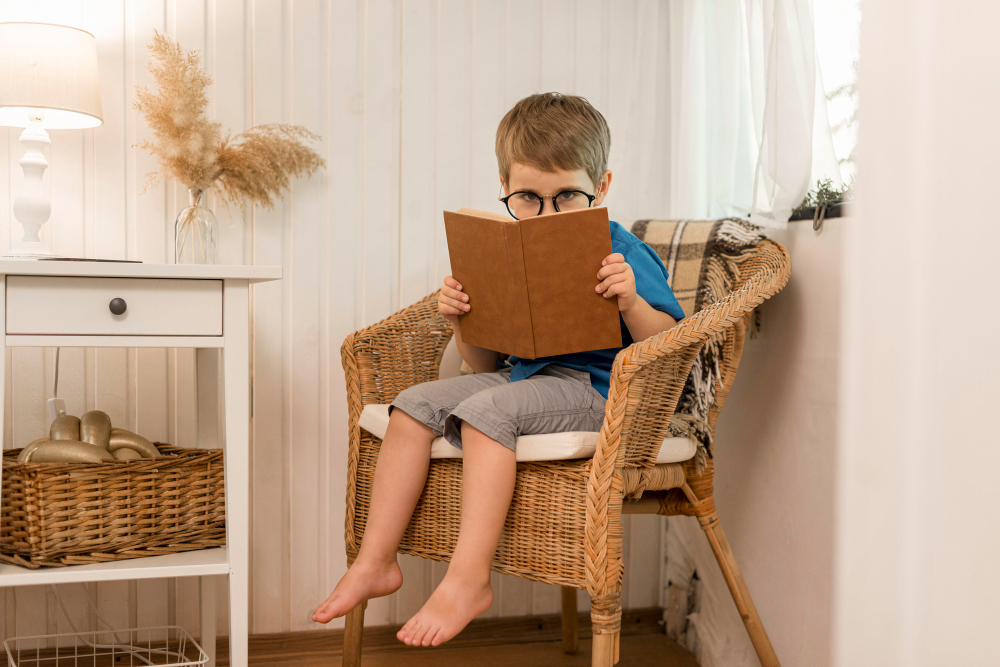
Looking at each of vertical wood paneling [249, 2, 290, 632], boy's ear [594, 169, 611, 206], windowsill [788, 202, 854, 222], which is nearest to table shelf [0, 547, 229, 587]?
vertical wood paneling [249, 2, 290, 632]

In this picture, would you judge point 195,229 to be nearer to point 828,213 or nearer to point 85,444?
point 85,444

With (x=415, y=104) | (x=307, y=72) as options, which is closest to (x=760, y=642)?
(x=415, y=104)

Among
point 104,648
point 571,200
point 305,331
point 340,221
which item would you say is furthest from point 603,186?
point 104,648

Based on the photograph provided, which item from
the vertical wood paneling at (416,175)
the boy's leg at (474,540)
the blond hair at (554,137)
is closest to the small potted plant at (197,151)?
the vertical wood paneling at (416,175)

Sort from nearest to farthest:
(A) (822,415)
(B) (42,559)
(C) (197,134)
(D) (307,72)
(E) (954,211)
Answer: (E) (954,211) → (B) (42,559) → (A) (822,415) → (C) (197,134) → (D) (307,72)

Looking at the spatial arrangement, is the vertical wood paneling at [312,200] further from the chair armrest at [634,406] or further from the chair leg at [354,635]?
the chair armrest at [634,406]

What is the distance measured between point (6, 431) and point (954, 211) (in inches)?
62.9

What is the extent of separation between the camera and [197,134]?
137 cm

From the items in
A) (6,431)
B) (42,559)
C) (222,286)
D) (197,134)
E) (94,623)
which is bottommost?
(94,623)

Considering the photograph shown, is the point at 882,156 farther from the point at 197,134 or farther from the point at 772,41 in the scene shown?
the point at 197,134

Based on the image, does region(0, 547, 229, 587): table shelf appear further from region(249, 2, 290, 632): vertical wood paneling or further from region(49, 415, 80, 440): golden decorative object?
A: region(249, 2, 290, 632): vertical wood paneling

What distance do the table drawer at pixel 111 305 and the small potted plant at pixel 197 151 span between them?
343 millimetres

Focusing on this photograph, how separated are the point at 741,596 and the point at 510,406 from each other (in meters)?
0.54

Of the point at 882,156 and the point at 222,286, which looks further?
the point at 222,286
